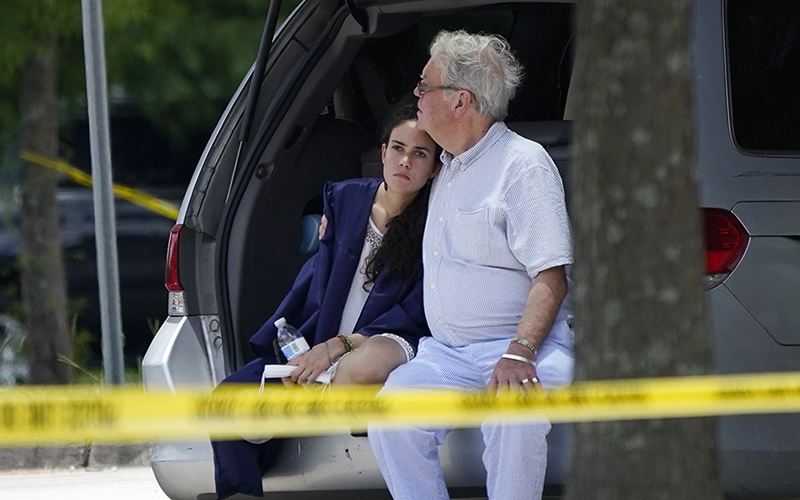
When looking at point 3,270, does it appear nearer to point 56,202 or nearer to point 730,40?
point 56,202

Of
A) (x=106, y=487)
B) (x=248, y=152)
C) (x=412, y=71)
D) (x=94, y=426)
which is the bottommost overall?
(x=106, y=487)

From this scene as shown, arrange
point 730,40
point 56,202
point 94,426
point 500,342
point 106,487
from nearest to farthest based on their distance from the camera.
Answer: point 94,426
point 730,40
point 500,342
point 106,487
point 56,202

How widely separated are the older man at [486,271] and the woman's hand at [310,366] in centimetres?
25

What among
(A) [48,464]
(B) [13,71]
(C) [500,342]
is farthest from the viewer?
(B) [13,71]

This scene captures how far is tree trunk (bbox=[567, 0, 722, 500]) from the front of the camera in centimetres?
251

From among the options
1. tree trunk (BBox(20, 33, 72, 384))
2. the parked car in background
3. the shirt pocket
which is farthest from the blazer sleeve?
the parked car in background

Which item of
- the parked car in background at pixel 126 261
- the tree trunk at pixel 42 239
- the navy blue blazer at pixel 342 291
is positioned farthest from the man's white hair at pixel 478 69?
the parked car in background at pixel 126 261

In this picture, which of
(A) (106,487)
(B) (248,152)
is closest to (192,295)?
(B) (248,152)

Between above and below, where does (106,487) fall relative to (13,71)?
below

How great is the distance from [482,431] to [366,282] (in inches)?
28.0

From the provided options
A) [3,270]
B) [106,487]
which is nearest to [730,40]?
[106,487]

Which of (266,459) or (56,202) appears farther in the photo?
(56,202)

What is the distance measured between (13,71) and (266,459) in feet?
11.0

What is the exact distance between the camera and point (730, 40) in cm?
350
